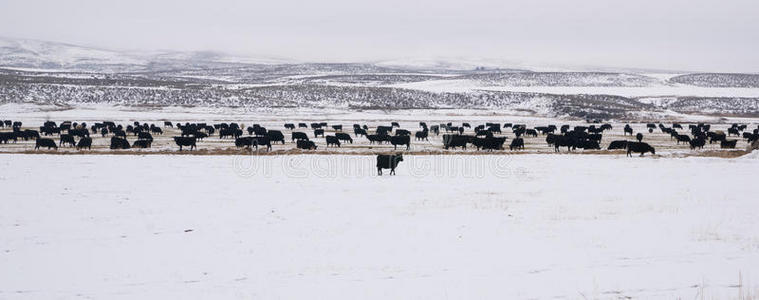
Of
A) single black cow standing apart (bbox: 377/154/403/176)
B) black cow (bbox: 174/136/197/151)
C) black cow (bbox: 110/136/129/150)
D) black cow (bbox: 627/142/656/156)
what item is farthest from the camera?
black cow (bbox: 174/136/197/151)

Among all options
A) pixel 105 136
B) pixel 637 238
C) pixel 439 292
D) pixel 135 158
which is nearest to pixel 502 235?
pixel 637 238

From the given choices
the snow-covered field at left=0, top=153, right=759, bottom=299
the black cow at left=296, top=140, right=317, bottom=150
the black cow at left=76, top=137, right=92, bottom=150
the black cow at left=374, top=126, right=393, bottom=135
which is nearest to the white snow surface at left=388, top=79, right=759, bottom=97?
the black cow at left=374, top=126, right=393, bottom=135

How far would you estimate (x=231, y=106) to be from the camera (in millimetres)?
79875

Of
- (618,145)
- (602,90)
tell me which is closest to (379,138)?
(618,145)

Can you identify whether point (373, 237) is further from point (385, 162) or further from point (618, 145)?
point (618, 145)

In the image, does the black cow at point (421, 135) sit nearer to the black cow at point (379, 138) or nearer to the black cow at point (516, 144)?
the black cow at point (379, 138)

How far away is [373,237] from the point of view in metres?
10.2

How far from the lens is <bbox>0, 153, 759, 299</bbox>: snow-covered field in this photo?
25.0ft

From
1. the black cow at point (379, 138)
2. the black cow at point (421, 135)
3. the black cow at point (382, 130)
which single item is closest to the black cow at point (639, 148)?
the black cow at point (379, 138)

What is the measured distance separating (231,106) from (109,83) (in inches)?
1350

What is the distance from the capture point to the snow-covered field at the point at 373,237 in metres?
7.62

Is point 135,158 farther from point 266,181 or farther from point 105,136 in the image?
point 105,136

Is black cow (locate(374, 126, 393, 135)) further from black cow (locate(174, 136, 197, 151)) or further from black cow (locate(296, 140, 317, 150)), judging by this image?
black cow (locate(174, 136, 197, 151))

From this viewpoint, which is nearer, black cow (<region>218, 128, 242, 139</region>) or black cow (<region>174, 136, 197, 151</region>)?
black cow (<region>174, 136, 197, 151</region>)
